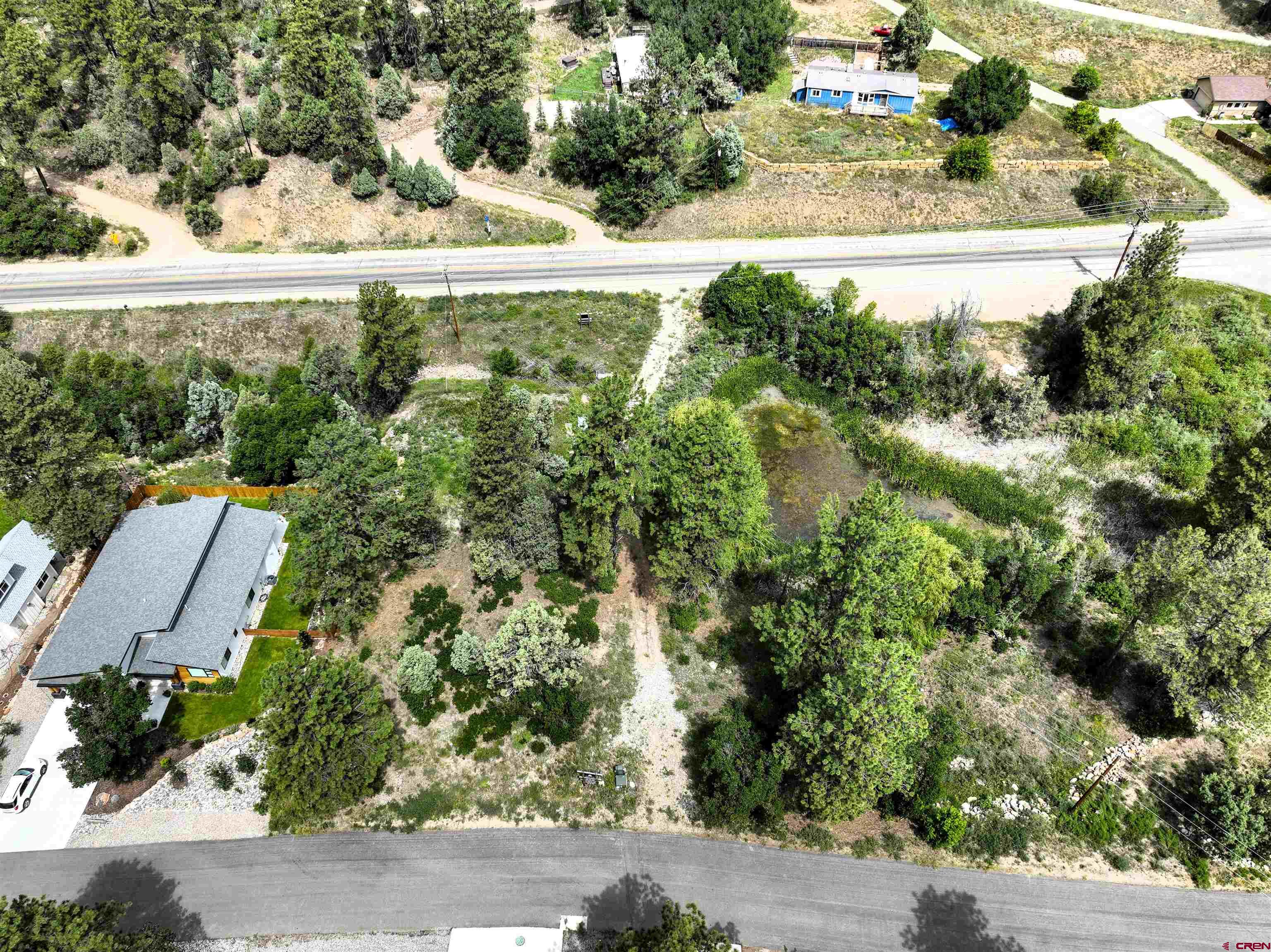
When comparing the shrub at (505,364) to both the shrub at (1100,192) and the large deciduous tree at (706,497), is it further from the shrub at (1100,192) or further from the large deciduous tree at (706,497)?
the shrub at (1100,192)

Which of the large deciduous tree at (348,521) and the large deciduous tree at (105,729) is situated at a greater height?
the large deciduous tree at (348,521)

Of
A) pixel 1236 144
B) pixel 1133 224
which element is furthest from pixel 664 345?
A: pixel 1236 144

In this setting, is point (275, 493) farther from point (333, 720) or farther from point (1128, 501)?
point (1128, 501)

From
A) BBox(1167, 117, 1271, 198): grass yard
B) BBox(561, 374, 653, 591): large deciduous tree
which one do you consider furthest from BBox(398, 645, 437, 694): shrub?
BBox(1167, 117, 1271, 198): grass yard

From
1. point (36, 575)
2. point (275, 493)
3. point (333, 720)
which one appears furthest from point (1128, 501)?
point (36, 575)

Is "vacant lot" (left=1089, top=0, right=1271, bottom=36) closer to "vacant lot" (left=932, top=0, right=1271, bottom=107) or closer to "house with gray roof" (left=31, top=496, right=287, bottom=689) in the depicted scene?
"vacant lot" (left=932, top=0, right=1271, bottom=107)

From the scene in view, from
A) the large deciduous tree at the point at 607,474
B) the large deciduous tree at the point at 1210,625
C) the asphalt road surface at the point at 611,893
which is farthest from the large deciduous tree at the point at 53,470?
the large deciduous tree at the point at 1210,625
